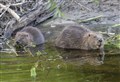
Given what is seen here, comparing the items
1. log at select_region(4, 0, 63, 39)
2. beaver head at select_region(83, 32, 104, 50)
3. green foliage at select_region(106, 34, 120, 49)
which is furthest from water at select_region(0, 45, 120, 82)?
log at select_region(4, 0, 63, 39)

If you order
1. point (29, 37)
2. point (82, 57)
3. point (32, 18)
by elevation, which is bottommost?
point (82, 57)

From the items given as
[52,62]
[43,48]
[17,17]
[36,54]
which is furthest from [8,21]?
[52,62]

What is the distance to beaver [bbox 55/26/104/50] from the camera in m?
10.9

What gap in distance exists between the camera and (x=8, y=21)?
1195 cm

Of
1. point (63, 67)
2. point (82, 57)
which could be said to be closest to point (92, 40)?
point (82, 57)

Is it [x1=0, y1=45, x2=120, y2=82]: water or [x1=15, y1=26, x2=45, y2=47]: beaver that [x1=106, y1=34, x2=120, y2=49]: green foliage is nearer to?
[x1=0, y1=45, x2=120, y2=82]: water

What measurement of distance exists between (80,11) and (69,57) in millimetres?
4388

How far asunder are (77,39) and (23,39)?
130cm

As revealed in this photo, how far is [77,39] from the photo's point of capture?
436 inches

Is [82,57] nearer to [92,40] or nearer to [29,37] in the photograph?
[92,40]

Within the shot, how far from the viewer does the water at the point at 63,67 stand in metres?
7.57

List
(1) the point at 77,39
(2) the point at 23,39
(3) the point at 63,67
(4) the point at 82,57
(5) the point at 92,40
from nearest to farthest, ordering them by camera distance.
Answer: (3) the point at 63,67 < (4) the point at 82,57 < (5) the point at 92,40 < (1) the point at 77,39 < (2) the point at 23,39

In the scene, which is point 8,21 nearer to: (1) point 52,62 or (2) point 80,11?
(2) point 80,11

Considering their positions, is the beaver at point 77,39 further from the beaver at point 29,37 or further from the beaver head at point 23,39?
the beaver head at point 23,39
